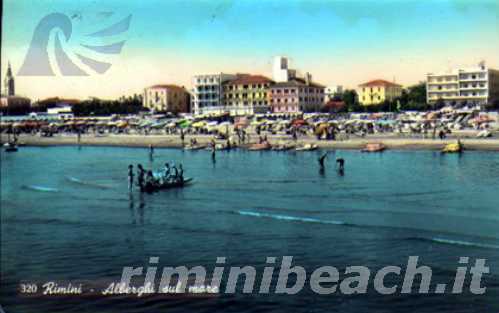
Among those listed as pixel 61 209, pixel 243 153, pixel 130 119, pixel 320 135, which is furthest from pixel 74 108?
pixel 61 209

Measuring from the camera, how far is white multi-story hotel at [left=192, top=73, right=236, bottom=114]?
21.2ft

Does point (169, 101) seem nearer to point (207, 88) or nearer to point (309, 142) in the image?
point (309, 142)

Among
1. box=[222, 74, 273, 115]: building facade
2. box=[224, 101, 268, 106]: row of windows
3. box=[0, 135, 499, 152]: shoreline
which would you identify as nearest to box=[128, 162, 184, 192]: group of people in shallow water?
box=[222, 74, 273, 115]: building facade

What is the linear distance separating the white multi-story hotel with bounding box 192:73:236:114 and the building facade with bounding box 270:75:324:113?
2.25 feet

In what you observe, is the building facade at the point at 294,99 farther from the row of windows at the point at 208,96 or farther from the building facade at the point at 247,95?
the row of windows at the point at 208,96

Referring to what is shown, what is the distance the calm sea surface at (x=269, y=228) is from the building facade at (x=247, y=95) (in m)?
0.90

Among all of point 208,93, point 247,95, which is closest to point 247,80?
point 208,93

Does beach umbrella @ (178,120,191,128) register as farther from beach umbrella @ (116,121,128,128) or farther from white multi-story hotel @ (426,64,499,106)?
white multi-story hotel @ (426,64,499,106)

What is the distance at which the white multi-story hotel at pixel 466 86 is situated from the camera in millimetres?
4155

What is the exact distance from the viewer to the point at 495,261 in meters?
4.02

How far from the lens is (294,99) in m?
9.70

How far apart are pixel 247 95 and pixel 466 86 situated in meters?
3.76

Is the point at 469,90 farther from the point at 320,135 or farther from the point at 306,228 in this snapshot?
the point at 320,135

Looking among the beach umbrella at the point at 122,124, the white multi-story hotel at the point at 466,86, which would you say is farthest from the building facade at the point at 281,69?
the beach umbrella at the point at 122,124
